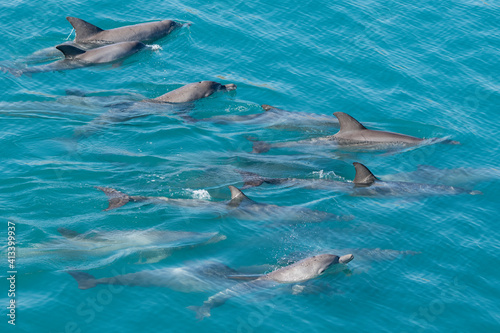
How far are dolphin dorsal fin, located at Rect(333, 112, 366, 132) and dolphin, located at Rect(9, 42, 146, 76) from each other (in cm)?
1011

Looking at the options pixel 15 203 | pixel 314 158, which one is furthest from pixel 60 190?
pixel 314 158

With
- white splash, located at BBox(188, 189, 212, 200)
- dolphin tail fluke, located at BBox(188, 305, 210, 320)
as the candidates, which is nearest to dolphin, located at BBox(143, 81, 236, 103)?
white splash, located at BBox(188, 189, 212, 200)

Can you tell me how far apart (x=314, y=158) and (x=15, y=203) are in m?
10.3

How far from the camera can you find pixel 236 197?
18594mm

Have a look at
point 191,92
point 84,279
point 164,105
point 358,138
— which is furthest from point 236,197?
point 191,92

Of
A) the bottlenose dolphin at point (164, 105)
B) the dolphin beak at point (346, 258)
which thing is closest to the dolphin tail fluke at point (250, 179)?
Result: the bottlenose dolphin at point (164, 105)

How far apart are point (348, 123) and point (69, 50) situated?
1224 cm

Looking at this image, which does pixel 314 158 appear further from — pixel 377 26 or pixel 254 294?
pixel 377 26

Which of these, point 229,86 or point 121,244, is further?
point 229,86

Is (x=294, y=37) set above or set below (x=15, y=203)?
above

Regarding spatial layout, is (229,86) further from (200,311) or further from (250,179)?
(200,311)

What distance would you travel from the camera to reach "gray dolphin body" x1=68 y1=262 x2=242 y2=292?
1556cm

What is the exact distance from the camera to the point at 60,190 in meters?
18.8

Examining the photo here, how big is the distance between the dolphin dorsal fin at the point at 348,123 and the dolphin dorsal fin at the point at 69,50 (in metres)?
11.5
